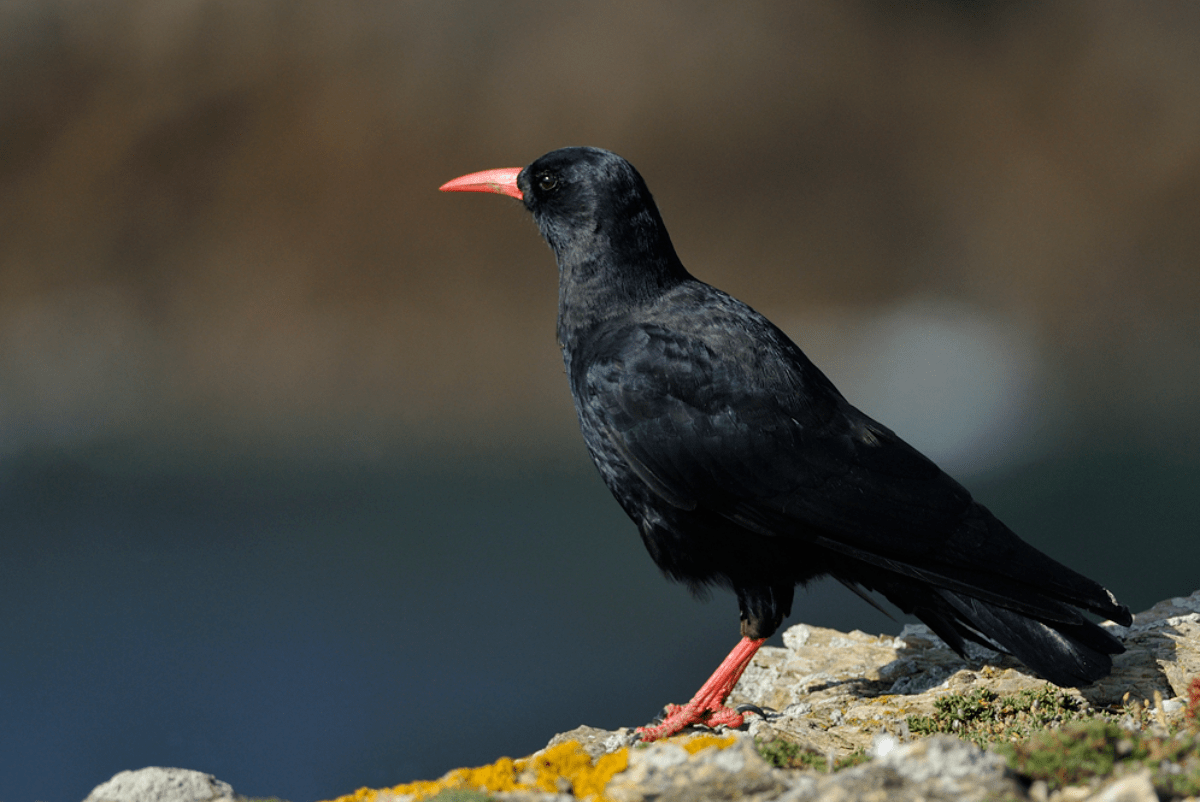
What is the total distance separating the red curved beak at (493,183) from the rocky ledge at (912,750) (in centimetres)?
294

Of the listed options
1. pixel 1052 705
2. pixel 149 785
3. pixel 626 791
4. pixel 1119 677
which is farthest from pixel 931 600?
pixel 149 785

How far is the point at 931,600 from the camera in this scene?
179 inches

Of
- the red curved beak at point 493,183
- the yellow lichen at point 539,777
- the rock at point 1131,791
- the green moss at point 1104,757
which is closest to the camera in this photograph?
the rock at point 1131,791

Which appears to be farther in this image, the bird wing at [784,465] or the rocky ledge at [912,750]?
the bird wing at [784,465]

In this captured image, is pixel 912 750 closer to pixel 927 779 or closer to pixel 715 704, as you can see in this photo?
pixel 927 779

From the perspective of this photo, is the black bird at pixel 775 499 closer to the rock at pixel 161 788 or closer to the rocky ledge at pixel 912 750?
the rocky ledge at pixel 912 750

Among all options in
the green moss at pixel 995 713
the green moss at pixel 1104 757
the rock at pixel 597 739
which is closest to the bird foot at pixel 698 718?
the rock at pixel 597 739

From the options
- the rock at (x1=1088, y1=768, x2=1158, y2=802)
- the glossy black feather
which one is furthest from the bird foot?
the rock at (x1=1088, y1=768, x2=1158, y2=802)

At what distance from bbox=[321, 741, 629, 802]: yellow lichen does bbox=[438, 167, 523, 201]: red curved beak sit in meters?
3.21

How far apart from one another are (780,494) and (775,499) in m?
0.03

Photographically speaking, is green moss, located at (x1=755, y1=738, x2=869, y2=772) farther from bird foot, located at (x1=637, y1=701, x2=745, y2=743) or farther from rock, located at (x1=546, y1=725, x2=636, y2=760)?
bird foot, located at (x1=637, y1=701, x2=745, y2=743)

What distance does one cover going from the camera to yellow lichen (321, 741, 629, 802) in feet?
9.77

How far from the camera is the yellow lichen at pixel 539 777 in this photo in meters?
2.98

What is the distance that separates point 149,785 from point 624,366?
8.16ft
